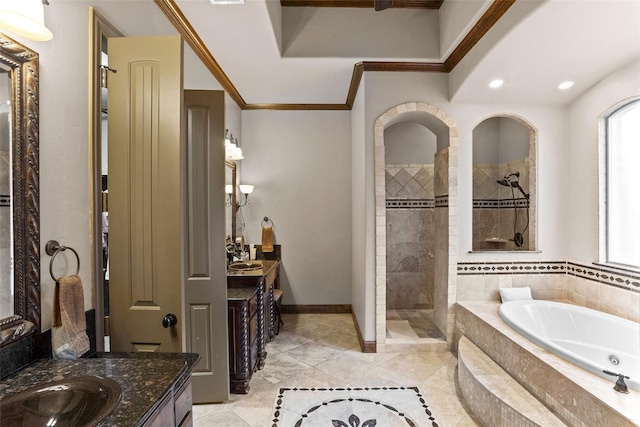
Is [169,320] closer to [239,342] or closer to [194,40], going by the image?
[239,342]

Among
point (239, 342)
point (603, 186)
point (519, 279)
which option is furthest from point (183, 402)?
point (603, 186)

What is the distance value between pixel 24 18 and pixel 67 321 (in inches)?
42.3

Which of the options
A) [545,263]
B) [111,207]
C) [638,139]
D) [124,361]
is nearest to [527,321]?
[545,263]

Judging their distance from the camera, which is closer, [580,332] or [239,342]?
[239,342]

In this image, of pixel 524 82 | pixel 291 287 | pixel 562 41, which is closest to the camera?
pixel 562 41

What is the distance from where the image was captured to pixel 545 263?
124 inches

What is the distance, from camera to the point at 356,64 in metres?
3.06

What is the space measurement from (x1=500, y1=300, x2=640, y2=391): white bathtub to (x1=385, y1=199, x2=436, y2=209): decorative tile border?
5.74 feet

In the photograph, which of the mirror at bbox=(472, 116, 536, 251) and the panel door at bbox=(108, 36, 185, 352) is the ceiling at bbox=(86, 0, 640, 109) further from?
the mirror at bbox=(472, 116, 536, 251)

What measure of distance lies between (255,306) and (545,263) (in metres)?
2.88

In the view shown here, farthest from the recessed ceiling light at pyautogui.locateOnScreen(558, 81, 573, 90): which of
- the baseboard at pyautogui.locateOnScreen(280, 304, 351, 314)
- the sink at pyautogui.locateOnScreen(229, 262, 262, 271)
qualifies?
the baseboard at pyautogui.locateOnScreen(280, 304, 351, 314)

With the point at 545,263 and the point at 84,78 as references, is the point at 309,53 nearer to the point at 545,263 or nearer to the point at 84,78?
the point at 84,78

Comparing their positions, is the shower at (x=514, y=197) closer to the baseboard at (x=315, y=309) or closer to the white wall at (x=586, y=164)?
the white wall at (x=586, y=164)

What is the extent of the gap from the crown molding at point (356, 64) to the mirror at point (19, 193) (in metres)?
1.30
